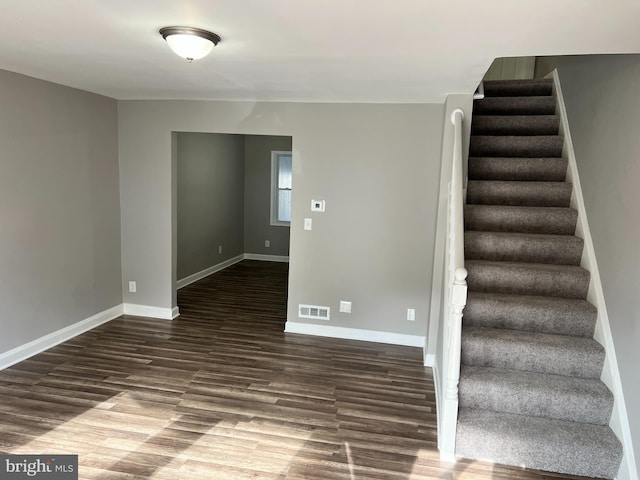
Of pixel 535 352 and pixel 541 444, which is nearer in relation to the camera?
pixel 541 444

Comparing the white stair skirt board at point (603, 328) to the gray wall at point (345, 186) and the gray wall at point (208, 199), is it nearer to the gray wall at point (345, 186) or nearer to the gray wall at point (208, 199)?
the gray wall at point (345, 186)

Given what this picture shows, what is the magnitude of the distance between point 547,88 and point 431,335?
9.12 ft

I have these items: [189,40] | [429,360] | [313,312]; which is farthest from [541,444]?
[189,40]

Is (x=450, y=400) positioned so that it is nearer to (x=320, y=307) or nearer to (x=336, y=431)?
(x=336, y=431)

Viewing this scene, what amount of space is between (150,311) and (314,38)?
357 centimetres

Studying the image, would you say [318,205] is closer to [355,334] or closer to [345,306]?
[345,306]

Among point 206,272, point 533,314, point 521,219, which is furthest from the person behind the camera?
point 206,272

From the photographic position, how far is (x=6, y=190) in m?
3.32

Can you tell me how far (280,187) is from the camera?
7.80 m

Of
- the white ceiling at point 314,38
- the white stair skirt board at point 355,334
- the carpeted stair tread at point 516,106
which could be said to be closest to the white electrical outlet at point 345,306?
the white stair skirt board at point 355,334

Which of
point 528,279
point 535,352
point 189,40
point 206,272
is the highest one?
point 189,40

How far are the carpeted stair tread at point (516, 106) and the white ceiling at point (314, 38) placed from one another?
1.15 meters

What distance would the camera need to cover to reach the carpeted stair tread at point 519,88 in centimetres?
449

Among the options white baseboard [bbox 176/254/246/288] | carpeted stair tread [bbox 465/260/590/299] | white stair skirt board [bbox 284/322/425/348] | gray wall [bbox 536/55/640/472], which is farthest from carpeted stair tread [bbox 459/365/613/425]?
white baseboard [bbox 176/254/246/288]
